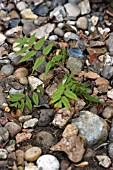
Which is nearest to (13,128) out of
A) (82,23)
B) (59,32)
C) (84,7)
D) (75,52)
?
(75,52)

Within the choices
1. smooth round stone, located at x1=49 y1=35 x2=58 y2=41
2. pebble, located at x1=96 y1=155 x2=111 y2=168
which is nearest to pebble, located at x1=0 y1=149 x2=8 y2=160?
pebble, located at x1=96 y1=155 x2=111 y2=168

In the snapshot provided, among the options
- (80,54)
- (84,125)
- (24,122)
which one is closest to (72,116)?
(84,125)

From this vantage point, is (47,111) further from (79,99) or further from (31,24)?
(31,24)

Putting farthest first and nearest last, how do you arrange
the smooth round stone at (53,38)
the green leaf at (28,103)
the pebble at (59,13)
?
the pebble at (59,13) → the smooth round stone at (53,38) → the green leaf at (28,103)

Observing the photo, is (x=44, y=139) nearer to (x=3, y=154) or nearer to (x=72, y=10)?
(x=3, y=154)

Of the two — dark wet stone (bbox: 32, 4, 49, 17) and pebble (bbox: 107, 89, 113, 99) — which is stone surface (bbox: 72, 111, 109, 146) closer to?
pebble (bbox: 107, 89, 113, 99)

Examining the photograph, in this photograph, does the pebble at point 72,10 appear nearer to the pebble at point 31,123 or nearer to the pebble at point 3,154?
the pebble at point 31,123

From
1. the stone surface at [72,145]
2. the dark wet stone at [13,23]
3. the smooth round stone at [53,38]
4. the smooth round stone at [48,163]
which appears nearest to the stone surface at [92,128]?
the stone surface at [72,145]
